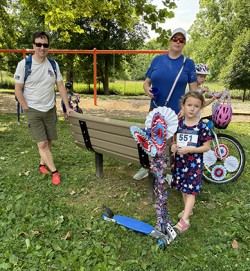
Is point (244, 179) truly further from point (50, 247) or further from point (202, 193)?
point (50, 247)

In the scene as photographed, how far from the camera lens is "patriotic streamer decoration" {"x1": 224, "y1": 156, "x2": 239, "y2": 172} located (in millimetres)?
3924

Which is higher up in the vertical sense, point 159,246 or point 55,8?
point 55,8

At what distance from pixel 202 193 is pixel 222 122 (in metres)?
0.89

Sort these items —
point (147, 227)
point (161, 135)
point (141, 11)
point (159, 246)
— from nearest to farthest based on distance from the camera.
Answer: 1. point (161, 135)
2. point (159, 246)
3. point (147, 227)
4. point (141, 11)

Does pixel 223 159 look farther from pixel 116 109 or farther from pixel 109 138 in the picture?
pixel 116 109

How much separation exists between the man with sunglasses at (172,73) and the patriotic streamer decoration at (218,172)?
1.09m

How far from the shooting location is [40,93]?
11.7ft

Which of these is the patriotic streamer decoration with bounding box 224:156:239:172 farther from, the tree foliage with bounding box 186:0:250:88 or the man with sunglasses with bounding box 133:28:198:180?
the tree foliage with bounding box 186:0:250:88

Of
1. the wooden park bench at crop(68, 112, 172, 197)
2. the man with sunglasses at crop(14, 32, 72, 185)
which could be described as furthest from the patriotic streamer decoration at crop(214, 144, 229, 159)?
the man with sunglasses at crop(14, 32, 72, 185)

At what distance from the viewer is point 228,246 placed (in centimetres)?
263

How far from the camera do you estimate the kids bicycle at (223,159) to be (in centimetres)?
388

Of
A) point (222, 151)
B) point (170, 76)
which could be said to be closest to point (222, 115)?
point (222, 151)

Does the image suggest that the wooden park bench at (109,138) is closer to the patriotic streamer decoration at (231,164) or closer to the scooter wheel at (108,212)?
the scooter wheel at (108,212)

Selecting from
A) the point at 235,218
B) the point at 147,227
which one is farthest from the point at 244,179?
the point at 147,227
